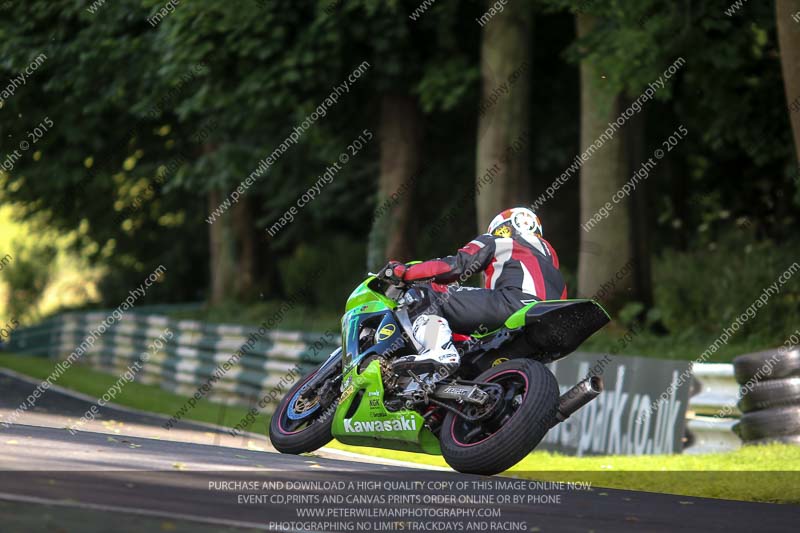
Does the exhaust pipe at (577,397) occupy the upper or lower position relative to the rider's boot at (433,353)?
lower

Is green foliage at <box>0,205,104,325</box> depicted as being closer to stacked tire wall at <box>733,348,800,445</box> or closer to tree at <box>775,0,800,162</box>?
tree at <box>775,0,800,162</box>

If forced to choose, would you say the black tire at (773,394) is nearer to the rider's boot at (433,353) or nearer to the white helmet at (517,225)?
the white helmet at (517,225)

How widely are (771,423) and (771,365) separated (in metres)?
0.50

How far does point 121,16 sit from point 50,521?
56.4ft

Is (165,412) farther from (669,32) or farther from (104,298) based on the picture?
(104,298)

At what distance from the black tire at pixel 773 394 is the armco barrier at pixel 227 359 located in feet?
2.25

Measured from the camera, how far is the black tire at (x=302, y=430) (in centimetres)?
974

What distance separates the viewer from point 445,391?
28.8ft

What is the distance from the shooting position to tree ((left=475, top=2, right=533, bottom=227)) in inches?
724

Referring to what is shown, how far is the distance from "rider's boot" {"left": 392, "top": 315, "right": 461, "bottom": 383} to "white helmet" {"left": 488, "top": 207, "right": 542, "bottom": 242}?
2.55 ft

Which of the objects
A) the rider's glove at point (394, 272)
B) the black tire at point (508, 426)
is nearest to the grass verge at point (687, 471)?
the black tire at point (508, 426)

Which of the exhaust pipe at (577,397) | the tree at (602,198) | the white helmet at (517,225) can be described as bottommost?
the exhaust pipe at (577,397)

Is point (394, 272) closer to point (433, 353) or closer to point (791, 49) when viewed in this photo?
point (433, 353)

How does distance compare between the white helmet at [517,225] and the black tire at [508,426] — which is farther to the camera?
the white helmet at [517,225]
